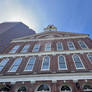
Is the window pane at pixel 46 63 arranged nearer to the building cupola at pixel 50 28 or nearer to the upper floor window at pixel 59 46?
the upper floor window at pixel 59 46

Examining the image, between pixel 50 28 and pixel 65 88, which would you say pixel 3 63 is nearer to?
pixel 65 88

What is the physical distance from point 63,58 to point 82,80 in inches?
138

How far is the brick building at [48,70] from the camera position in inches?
285

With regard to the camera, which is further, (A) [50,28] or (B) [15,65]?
(A) [50,28]

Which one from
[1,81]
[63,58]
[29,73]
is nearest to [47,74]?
[29,73]

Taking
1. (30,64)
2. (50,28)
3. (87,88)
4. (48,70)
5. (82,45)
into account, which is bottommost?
(87,88)

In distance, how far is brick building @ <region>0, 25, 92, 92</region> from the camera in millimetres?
7232

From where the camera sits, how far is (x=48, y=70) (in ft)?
27.9

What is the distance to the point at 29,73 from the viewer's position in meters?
8.41

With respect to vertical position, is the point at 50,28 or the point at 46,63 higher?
the point at 50,28

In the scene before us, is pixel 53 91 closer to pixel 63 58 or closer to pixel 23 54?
pixel 63 58

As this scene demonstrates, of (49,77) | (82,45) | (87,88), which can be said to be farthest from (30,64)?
(82,45)

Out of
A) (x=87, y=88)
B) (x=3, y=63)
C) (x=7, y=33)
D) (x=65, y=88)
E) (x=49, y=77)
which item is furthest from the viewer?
(x=7, y=33)

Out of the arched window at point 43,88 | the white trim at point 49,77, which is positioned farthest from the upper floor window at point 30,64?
the arched window at point 43,88
